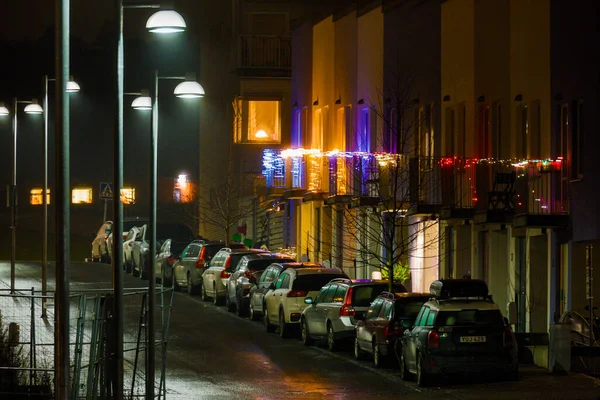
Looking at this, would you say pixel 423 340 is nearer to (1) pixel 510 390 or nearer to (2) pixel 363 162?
(1) pixel 510 390

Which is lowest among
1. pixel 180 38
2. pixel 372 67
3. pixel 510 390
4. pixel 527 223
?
pixel 510 390

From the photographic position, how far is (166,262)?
4622 centimetres

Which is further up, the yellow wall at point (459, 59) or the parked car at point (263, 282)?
the yellow wall at point (459, 59)

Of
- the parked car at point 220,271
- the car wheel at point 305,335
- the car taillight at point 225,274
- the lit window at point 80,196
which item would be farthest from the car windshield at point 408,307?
the lit window at point 80,196

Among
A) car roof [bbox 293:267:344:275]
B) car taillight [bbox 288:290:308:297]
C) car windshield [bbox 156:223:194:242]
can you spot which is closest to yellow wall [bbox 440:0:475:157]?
car roof [bbox 293:267:344:275]

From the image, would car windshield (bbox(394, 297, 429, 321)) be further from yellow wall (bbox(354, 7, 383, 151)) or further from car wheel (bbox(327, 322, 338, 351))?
yellow wall (bbox(354, 7, 383, 151))

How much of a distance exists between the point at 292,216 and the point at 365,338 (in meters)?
26.5

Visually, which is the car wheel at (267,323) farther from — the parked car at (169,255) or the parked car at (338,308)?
the parked car at (169,255)

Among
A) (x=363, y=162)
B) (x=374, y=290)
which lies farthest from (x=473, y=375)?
(x=363, y=162)

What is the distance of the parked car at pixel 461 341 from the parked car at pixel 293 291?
848cm

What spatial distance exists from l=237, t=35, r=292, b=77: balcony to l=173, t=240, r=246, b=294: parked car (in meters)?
12.1

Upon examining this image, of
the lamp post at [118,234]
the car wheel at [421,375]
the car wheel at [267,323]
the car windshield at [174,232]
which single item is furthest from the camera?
the car windshield at [174,232]

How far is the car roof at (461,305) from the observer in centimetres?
2369

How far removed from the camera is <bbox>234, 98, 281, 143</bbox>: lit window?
56.4m
